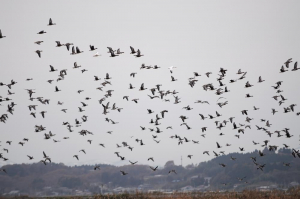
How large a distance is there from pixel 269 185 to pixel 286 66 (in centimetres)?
15514

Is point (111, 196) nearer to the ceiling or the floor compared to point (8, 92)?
nearer to the floor

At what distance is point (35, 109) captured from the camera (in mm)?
52219

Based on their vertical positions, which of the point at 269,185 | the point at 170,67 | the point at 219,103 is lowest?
the point at 269,185

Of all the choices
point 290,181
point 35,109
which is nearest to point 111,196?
point 35,109

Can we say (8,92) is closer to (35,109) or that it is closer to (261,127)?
(35,109)

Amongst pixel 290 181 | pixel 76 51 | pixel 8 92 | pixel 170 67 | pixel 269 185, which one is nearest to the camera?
pixel 76 51

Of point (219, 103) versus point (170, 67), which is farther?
point (219, 103)


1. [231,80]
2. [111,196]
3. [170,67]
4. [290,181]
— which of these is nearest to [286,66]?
[231,80]

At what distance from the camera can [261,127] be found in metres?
55.3

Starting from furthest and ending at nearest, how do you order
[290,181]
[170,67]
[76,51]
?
[290,181] < [170,67] < [76,51]

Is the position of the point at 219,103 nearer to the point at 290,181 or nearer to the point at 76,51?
the point at 76,51

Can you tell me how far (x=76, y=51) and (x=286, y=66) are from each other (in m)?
22.9

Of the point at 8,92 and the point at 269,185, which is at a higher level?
the point at 8,92

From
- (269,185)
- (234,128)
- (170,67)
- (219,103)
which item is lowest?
(269,185)
